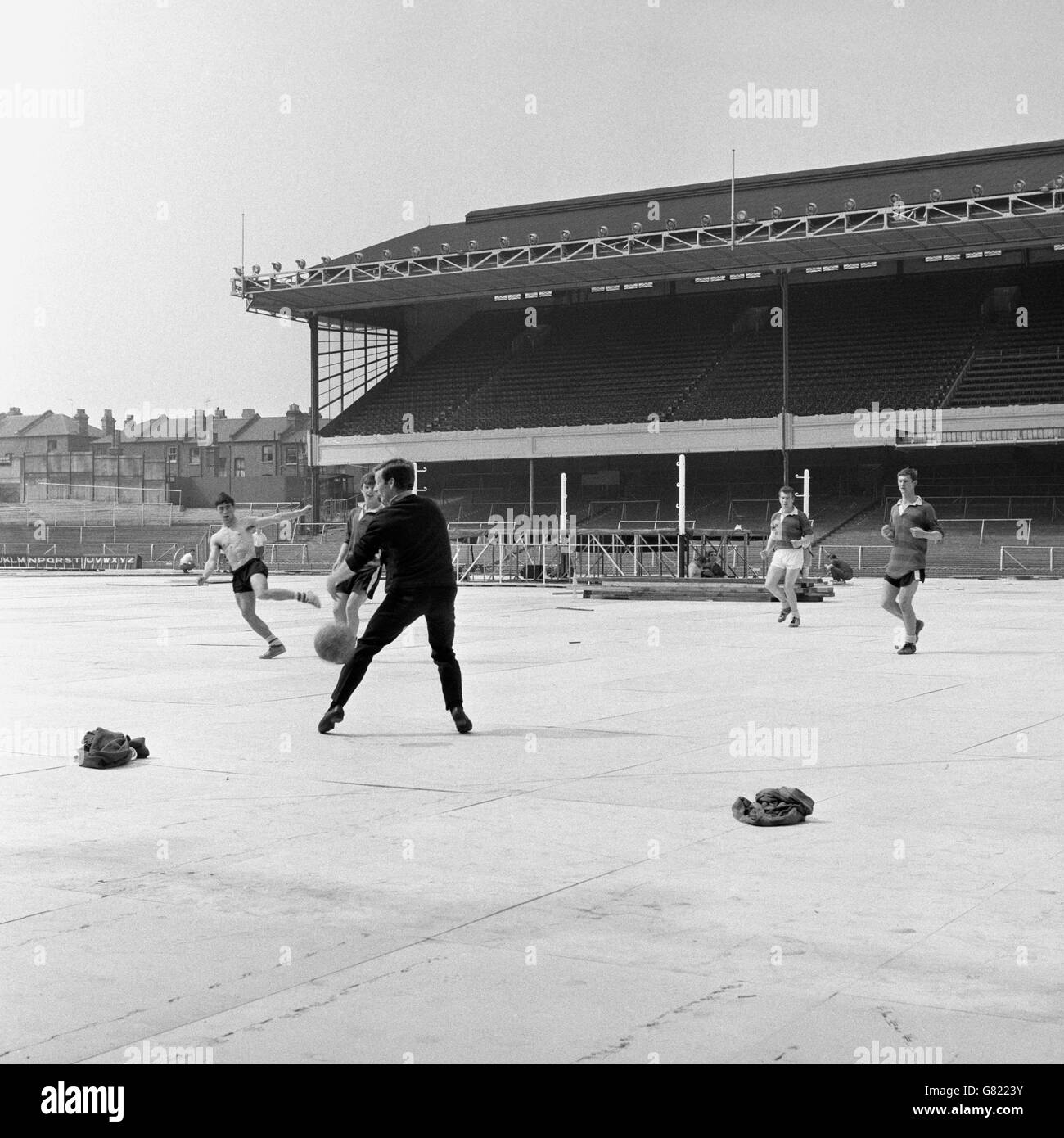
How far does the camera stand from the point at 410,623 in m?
9.94

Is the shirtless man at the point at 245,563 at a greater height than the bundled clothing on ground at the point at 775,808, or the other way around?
the shirtless man at the point at 245,563

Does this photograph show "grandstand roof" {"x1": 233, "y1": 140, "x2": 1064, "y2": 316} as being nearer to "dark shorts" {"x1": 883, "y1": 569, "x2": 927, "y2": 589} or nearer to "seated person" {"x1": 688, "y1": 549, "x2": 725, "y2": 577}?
"seated person" {"x1": 688, "y1": 549, "x2": 725, "y2": 577}

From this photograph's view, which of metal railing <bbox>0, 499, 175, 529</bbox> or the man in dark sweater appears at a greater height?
metal railing <bbox>0, 499, 175, 529</bbox>

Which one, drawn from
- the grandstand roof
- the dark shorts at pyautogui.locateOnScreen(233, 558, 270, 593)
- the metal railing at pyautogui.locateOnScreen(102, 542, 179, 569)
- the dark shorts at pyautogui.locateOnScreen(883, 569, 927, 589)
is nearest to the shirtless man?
the dark shorts at pyautogui.locateOnScreen(233, 558, 270, 593)

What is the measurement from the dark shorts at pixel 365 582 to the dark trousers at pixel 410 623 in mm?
3859

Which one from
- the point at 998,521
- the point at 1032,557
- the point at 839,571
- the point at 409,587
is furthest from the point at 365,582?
the point at 998,521

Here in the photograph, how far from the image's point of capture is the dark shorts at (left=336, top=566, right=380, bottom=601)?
14.0 m

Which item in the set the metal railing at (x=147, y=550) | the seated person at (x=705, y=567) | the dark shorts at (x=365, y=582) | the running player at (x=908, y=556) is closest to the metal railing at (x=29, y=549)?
the metal railing at (x=147, y=550)

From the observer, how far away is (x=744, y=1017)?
164 inches

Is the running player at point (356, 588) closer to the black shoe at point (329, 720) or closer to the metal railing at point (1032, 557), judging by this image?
the black shoe at point (329, 720)

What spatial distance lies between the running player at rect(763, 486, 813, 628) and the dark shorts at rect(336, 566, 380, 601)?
7492mm

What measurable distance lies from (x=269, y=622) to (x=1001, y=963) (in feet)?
61.8

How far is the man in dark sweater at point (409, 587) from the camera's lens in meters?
9.94
